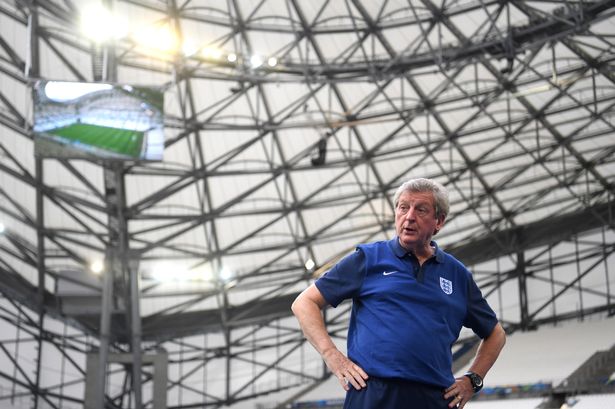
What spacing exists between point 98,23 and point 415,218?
90.0ft

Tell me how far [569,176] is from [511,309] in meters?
7.56

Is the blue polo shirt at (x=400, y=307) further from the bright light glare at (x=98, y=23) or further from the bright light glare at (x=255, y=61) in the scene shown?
the bright light glare at (x=255, y=61)

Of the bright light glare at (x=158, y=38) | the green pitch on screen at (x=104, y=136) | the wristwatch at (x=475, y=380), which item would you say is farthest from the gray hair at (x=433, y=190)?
the bright light glare at (x=158, y=38)

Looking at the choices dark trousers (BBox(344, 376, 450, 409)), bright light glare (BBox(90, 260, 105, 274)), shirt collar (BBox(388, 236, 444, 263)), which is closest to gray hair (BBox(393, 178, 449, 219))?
shirt collar (BBox(388, 236, 444, 263))

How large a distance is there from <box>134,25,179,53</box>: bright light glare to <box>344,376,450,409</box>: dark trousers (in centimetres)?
3023

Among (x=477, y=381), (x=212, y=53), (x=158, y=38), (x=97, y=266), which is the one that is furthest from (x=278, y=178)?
(x=477, y=381)

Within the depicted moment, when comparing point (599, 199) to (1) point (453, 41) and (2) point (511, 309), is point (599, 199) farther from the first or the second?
(1) point (453, 41)

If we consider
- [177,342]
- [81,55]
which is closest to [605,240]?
[177,342]

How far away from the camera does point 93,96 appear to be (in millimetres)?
28766

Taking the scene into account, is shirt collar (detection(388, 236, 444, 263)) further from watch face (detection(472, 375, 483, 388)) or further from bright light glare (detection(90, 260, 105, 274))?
bright light glare (detection(90, 260, 105, 274))

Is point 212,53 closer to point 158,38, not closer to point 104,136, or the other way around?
point 158,38

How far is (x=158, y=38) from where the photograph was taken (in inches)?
1377

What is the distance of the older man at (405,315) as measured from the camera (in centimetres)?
549

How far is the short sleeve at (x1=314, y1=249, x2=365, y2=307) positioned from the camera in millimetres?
5738
